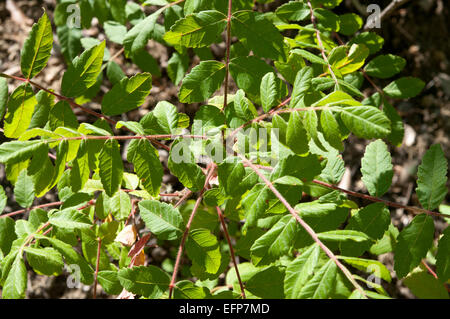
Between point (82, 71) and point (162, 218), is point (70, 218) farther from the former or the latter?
point (82, 71)

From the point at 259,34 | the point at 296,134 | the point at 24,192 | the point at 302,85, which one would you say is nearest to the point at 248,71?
the point at 259,34

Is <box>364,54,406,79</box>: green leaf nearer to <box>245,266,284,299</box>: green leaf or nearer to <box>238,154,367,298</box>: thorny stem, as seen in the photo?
<box>238,154,367,298</box>: thorny stem

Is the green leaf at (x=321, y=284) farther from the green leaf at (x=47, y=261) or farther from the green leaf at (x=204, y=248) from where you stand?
the green leaf at (x=47, y=261)

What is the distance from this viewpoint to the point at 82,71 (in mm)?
1382

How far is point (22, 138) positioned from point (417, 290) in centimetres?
162

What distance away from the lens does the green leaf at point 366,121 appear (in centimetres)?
101

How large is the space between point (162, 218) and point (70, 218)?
0.35 m

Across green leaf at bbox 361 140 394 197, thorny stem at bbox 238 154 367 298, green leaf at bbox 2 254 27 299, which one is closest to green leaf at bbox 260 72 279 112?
thorny stem at bbox 238 154 367 298

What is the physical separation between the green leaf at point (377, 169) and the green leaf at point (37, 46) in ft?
4.02

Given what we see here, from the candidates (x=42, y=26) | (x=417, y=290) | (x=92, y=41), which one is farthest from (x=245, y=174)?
(x=92, y=41)

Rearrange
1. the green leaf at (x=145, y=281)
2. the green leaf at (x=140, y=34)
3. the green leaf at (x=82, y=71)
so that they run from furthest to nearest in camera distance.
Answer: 1. the green leaf at (x=140, y=34)
2. the green leaf at (x=82, y=71)
3. the green leaf at (x=145, y=281)

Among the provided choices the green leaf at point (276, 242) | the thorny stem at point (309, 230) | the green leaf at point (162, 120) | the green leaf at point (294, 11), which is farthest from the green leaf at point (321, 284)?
the green leaf at point (294, 11)

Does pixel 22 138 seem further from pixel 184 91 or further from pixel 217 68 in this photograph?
pixel 217 68
